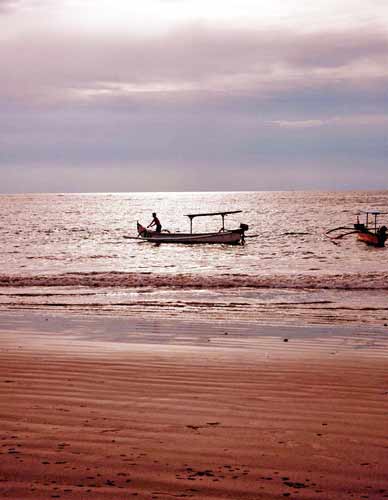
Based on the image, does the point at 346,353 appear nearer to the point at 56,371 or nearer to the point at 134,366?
the point at 134,366

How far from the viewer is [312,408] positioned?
6.14 metres

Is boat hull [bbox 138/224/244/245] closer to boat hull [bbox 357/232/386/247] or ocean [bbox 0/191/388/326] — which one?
ocean [bbox 0/191/388/326]

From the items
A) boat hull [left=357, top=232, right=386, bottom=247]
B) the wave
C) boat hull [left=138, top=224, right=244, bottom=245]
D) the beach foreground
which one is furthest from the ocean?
the beach foreground

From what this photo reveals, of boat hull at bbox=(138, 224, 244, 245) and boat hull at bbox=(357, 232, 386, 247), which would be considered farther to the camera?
boat hull at bbox=(138, 224, 244, 245)

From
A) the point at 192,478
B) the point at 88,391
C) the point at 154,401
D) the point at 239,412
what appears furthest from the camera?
the point at 88,391

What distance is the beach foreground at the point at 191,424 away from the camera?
4250mm

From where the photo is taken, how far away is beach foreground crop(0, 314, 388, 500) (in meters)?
4.25

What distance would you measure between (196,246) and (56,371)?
1683 inches

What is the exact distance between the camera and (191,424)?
18.1 ft

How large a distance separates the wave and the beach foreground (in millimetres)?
13841

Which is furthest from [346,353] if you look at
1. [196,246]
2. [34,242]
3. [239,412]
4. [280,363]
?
[34,242]

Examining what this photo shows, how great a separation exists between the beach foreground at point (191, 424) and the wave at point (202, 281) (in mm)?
13841

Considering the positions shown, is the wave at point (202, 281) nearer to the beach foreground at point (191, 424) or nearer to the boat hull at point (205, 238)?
the beach foreground at point (191, 424)

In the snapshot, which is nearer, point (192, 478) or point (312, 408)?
point (192, 478)
